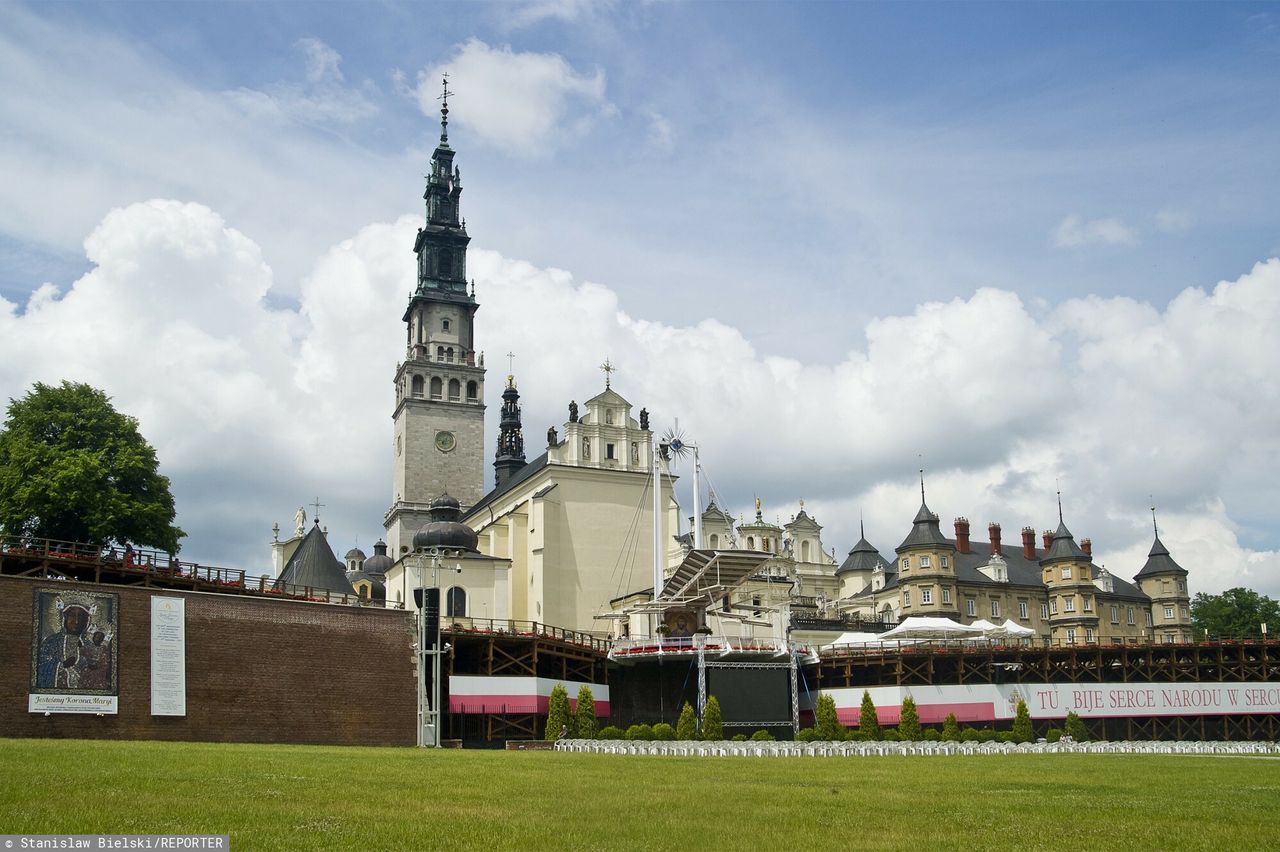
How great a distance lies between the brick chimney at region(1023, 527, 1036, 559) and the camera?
110 meters

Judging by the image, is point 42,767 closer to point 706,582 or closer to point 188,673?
point 188,673

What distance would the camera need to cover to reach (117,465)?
58.2m

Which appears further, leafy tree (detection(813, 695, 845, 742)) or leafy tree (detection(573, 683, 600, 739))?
leafy tree (detection(573, 683, 600, 739))

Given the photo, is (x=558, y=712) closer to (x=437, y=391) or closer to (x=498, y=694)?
(x=498, y=694)

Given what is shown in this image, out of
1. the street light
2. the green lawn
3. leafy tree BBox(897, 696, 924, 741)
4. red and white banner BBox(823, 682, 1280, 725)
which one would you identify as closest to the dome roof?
the street light

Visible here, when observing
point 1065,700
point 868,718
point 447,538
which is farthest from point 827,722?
point 447,538

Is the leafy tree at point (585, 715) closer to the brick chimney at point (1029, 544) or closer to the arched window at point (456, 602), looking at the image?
the arched window at point (456, 602)

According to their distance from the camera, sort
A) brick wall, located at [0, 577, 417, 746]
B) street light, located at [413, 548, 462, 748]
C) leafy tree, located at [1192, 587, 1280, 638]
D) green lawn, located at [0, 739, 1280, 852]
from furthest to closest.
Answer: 1. leafy tree, located at [1192, 587, 1280, 638]
2. street light, located at [413, 548, 462, 748]
3. brick wall, located at [0, 577, 417, 746]
4. green lawn, located at [0, 739, 1280, 852]

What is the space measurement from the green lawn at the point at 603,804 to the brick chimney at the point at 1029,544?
81676 millimetres

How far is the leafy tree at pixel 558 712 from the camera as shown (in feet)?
183

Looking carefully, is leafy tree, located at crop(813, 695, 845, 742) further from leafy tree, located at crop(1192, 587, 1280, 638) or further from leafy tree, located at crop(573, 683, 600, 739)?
leafy tree, located at crop(1192, 587, 1280, 638)

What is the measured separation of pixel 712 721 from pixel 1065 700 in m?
24.8

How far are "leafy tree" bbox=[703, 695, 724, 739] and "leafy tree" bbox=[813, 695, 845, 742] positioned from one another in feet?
15.4

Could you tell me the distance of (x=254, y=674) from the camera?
48.4m
